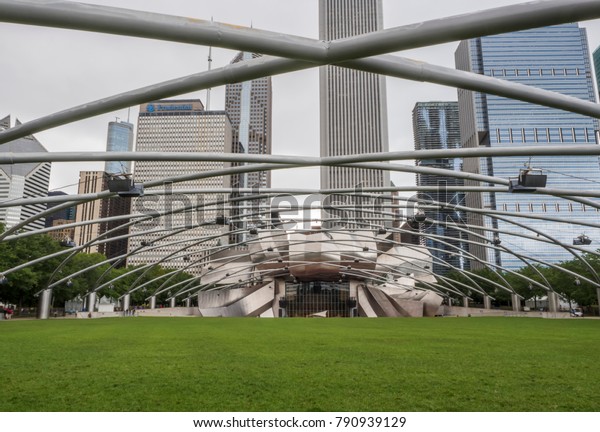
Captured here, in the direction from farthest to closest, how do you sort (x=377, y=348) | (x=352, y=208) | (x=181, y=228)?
(x=181, y=228) → (x=352, y=208) → (x=377, y=348)

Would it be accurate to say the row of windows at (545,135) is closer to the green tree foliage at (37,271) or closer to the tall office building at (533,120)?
the tall office building at (533,120)

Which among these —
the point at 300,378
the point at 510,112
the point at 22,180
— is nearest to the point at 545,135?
the point at 510,112

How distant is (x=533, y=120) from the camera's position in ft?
474

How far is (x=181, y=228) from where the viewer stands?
30.7 metres

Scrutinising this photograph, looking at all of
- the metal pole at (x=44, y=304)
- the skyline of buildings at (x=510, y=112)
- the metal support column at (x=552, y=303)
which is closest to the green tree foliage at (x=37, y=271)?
the metal pole at (x=44, y=304)

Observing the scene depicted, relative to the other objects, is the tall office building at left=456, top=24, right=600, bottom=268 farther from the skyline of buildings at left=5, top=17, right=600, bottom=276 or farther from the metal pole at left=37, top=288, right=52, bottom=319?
the metal pole at left=37, top=288, right=52, bottom=319

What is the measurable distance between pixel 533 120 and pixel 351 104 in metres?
68.6

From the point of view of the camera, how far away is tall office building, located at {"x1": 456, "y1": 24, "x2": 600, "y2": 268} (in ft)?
426

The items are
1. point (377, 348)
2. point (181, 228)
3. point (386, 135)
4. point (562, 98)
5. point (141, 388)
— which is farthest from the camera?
point (386, 135)

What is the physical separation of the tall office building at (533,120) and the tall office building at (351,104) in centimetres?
3534

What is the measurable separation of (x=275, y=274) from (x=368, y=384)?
55.3m
